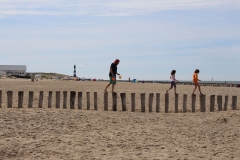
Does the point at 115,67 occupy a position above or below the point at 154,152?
above

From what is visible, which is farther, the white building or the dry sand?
the white building

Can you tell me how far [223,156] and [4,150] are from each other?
4.48 metres

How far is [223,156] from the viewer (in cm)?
783

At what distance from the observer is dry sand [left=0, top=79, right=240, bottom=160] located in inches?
309

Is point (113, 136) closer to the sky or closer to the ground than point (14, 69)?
closer to the ground

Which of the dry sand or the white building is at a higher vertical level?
the white building

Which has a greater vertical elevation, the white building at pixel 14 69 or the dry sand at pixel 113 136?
the white building at pixel 14 69

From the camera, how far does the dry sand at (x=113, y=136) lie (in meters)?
7.86

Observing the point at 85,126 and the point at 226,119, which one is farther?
the point at 226,119

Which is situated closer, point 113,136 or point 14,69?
point 113,136

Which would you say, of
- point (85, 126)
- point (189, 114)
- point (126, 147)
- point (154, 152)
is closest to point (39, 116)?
point (85, 126)

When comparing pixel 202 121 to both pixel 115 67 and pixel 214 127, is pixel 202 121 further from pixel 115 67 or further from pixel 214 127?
pixel 115 67

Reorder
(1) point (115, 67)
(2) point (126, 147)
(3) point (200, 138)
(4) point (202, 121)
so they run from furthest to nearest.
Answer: (1) point (115, 67), (4) point (202, 121), (3) point (200, 138), (2) point (126, 147)

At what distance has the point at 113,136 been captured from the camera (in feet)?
30.9
